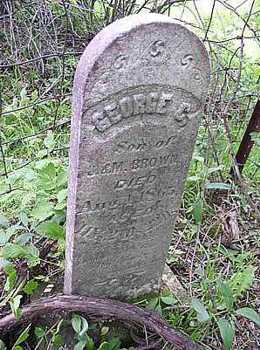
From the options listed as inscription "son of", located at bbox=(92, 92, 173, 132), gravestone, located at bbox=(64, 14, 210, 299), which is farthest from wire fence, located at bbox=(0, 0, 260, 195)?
inscription "son of", located at bbox=(92, 92, 173, 132)

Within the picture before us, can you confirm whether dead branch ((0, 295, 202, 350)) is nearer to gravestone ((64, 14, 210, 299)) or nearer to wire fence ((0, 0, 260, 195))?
gravestone ((64, 14, 210, 299))

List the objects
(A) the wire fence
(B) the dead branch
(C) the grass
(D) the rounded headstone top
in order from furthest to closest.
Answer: (A) the wire fence
(C) the grass
(B) the dead branch
(D) the rounded headstone top

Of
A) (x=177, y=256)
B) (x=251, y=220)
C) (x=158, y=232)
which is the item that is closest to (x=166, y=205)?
(x=158, y=232)

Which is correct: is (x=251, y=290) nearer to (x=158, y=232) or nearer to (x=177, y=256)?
(x=177, y=256)

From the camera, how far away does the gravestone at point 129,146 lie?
1195 millimetres

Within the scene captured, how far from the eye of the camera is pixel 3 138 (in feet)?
8.73

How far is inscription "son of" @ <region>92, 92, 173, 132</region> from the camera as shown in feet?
4.13

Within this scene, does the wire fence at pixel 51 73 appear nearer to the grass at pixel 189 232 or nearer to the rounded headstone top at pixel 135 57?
the grass at pixel 189 232

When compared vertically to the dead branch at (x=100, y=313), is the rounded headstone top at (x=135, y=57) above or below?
above

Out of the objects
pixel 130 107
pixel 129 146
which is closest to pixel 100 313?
pixel 129 146

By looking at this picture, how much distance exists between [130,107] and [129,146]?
5.3 inches

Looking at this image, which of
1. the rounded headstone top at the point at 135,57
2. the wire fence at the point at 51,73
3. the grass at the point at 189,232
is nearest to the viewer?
the rounded headstone top at the point at 135,57

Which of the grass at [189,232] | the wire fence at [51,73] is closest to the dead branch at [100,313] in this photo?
the grass at [189,232]

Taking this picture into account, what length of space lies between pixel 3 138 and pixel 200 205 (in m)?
1.20
